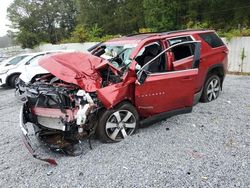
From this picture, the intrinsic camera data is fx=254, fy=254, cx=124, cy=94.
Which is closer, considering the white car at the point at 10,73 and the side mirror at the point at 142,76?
the side mirror at the point at 142,76

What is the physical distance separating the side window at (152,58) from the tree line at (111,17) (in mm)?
9631

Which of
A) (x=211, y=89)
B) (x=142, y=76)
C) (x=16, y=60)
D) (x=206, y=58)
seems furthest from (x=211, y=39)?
(x=16, y=60)

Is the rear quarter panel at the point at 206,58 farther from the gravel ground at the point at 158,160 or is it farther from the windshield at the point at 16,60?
the windshield at the point at 16,60

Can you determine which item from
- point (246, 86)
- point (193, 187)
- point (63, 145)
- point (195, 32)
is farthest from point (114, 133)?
point (246, 86)

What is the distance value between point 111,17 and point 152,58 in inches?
1045

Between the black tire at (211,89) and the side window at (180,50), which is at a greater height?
the side window at (180,50)

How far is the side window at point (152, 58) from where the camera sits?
4836 millimetres

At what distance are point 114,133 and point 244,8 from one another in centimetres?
1659

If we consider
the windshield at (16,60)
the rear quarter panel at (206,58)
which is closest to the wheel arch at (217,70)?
the rear quarter panel at (206,58)

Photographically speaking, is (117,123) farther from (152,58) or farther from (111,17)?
(111,17)

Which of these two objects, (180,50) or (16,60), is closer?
(180,50)

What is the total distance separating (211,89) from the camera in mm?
6398

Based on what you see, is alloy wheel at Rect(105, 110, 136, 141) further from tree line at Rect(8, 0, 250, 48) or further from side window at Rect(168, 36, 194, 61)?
tree line at Rect(8, 0, 250, 48)

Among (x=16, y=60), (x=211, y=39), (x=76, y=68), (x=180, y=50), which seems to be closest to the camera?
(x=76, y=68)
